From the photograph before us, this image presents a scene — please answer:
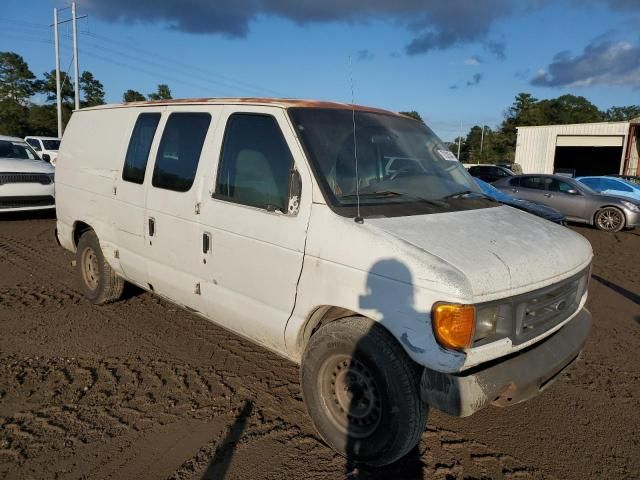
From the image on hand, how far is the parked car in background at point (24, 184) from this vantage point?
10625mm

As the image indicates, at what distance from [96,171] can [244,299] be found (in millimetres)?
2640

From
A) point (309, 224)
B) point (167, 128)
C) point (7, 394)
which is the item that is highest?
point (167, 128)

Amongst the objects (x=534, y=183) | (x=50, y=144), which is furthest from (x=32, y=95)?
(x=534, y=183)

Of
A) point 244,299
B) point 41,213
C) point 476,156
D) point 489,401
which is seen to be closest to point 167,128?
point 244,299

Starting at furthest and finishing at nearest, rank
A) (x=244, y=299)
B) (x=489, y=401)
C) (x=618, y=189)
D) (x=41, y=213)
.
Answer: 1. (x=618, y=189)
2. (x=41, y=213)
3. (x=244, y=299)
4. (x=489, y=401)

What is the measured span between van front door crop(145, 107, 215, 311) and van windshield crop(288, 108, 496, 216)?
1.03 meters

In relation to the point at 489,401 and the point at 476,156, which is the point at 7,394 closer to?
the point at 489,401

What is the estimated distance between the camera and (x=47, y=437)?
326 centimetres

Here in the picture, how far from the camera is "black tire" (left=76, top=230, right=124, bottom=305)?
5.38m

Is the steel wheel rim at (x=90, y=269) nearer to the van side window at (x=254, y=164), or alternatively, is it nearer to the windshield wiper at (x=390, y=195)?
the van side window at (x=254, y=164)

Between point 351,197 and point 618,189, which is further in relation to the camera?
point 618,189

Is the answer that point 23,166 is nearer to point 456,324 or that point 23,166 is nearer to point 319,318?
point 319,318

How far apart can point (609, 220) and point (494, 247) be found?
12.9 m

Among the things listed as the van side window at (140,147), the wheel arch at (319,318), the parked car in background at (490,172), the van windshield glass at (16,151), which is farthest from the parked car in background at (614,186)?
the van windshield glass at (16,151)
